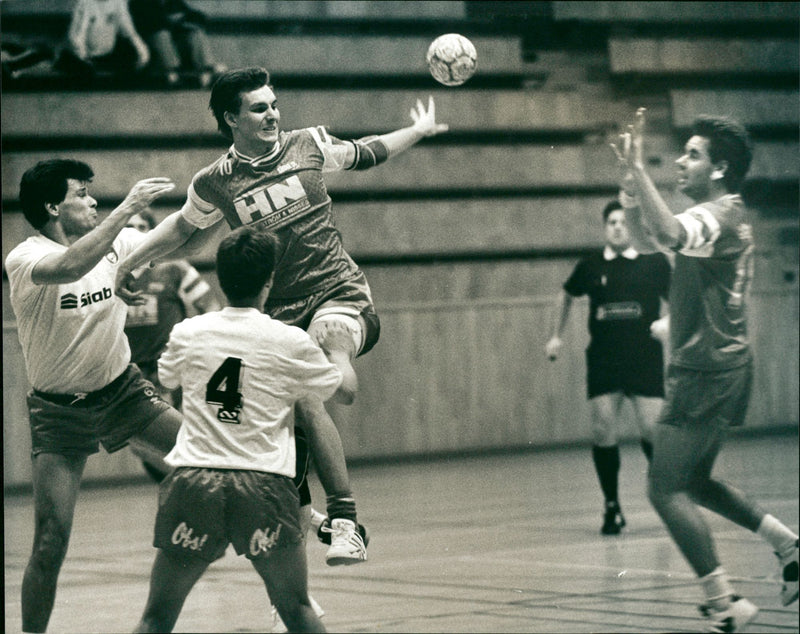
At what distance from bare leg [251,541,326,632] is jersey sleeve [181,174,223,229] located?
867 mm

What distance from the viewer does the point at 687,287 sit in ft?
17.3

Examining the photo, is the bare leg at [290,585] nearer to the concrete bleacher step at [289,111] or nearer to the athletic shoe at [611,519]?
the concrete bleacher step at [289,111]

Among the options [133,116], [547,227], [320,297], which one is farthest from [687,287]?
[547,227]

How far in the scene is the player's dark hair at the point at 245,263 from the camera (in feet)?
11.9

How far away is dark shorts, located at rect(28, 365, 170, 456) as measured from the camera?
435 centimetres

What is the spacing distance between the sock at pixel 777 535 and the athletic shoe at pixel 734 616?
39cm

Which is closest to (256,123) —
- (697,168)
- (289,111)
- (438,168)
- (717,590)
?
(697,168)

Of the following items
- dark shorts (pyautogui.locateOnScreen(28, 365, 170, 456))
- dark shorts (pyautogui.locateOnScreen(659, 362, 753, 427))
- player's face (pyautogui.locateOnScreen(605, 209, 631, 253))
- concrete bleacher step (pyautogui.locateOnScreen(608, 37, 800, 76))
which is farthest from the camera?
player's face (pyautogui.locateOnScreen(605, 209, 631, 253))

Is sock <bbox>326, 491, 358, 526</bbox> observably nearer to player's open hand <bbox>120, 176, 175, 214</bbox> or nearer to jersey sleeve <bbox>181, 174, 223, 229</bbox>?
jersey sleeve <bbox>181, 174, 223, 229</bbox>

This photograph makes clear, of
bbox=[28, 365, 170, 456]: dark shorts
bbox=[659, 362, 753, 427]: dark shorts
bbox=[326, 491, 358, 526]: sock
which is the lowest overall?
bbox=[659, 362, 753, 427]: dark shorts

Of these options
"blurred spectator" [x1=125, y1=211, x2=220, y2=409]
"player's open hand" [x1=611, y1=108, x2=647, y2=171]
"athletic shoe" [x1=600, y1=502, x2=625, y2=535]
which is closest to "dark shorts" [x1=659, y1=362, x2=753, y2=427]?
"player's open hand" [x1=611, y1=108, x2=647, y2=171]

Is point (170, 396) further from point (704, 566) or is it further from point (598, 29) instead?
point (598, 29)

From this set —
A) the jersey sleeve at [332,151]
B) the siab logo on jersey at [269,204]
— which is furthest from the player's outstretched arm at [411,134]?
the siab logo on jersey at [269,204]

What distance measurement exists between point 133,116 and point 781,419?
356cm
